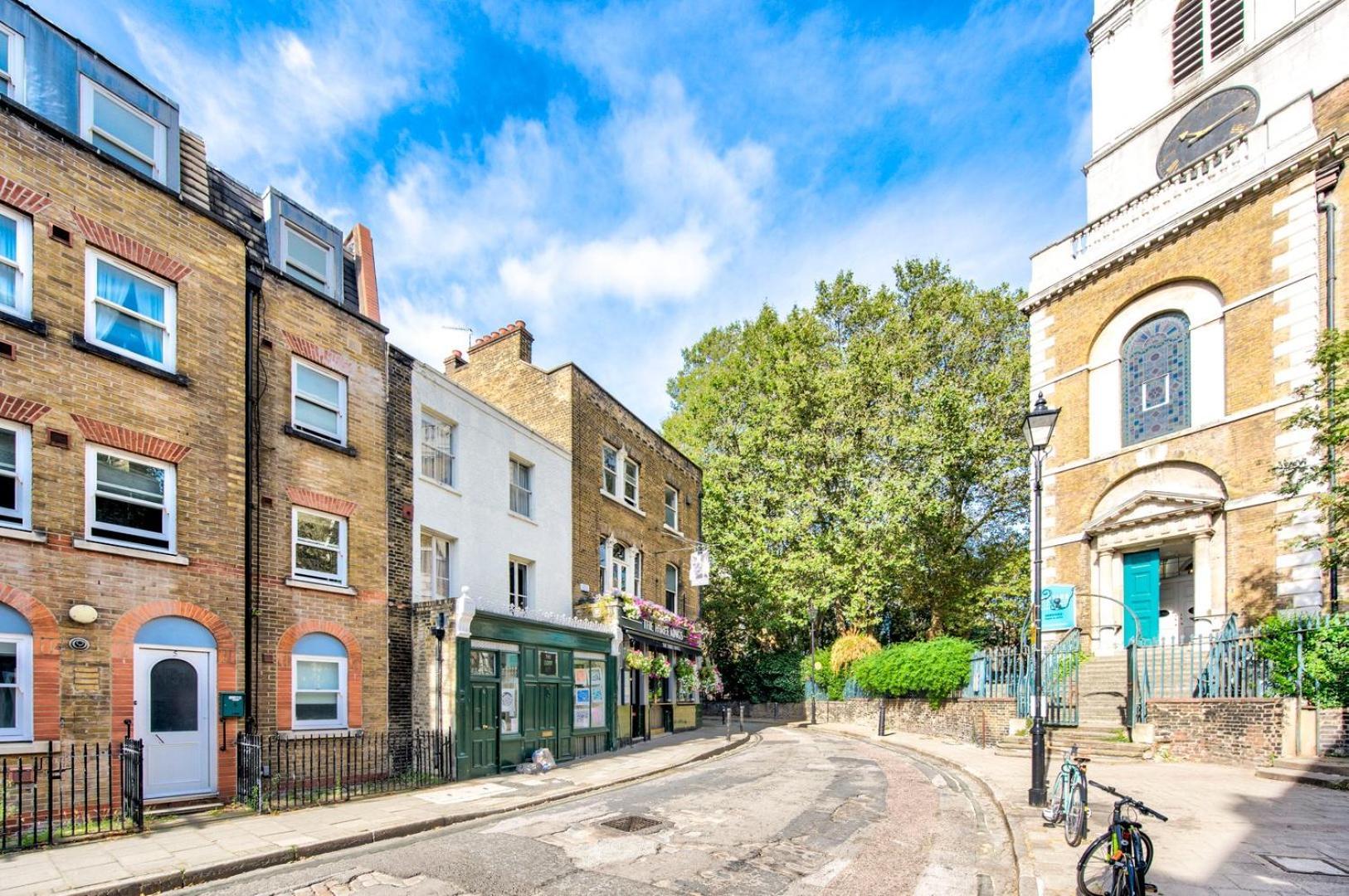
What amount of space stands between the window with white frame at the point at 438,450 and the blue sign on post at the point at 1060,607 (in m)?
15.3

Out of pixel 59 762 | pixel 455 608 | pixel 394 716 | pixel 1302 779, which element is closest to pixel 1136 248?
pixel 1302 779

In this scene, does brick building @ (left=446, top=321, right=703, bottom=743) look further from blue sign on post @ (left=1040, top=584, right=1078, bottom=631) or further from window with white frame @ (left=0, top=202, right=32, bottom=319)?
window with white frame @ (left=0, top=202, right=32, bottom=319)

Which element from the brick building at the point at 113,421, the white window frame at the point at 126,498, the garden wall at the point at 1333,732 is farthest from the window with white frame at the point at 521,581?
the garden wall at the point at 1333,732

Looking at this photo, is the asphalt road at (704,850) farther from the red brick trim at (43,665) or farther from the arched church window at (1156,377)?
the arched church window at (1156,377)

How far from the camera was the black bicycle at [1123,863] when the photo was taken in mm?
5684

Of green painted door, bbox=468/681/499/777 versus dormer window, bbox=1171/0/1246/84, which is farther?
dormer window, bbox=1171/0/1246/84

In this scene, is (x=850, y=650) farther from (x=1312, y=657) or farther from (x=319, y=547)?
(x=319, y=547)

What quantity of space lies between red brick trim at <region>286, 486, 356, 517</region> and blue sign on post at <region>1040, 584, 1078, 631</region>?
55.5 ft

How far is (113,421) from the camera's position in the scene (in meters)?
10.2

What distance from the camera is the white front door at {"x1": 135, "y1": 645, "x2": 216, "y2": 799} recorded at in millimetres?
10070

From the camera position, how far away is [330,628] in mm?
12625

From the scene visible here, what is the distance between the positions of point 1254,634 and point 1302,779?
322cm

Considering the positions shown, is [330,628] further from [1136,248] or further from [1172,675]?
[1136,248]

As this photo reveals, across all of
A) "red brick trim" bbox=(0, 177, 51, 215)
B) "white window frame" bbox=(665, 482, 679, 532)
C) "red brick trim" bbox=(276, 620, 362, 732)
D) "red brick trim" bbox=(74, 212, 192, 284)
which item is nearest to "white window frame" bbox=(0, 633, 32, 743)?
"red brick trim" bbox=(276, 620, 362, 732)
